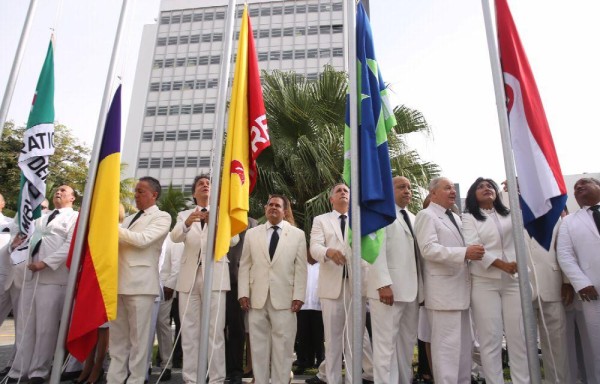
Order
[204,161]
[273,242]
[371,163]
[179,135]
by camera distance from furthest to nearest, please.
→ [179,135]
[204,161]
[273,242]
[371,163]

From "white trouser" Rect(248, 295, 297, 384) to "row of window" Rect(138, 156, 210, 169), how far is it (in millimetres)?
31620

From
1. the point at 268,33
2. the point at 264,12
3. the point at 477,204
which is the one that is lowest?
the point at 477,204

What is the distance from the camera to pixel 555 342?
391cm

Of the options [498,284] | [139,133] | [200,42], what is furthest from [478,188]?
[200,42]

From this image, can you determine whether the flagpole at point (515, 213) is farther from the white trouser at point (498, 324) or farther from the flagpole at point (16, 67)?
the flagpole at point (16, 67)

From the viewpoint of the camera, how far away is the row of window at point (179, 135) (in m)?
35.4

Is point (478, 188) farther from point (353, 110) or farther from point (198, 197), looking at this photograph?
point (198, 197)

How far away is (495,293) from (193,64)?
125ft

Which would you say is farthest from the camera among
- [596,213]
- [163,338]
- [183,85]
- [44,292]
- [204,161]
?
[183,85]

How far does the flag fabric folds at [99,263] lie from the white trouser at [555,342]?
12.0 feet

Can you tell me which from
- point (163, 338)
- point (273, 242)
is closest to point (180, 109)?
point (163, 338)

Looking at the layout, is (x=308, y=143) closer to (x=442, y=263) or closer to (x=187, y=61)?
(x=442, y=263)

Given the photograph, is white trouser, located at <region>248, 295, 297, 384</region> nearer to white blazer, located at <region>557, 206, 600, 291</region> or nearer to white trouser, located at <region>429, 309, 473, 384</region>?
white trouser, located at <region>429, 309, 473, 384</region>

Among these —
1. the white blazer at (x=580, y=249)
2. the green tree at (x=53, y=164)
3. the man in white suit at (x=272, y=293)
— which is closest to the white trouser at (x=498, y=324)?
the white blazer at (x=580, y=249)
